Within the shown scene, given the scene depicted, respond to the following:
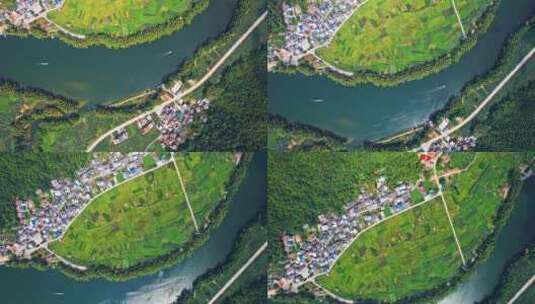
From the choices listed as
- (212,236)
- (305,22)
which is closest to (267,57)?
(305,22)

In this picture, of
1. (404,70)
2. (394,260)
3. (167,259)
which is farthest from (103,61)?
(394,260)

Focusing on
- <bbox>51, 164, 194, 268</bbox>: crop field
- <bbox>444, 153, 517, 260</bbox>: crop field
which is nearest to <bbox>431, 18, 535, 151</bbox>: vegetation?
<bbox>444, 153, 517, 260</bbox>: crop field

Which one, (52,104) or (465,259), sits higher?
(52,104)

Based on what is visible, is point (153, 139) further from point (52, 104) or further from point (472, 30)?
point (472, 30)

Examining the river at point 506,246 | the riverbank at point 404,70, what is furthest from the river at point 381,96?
the river at point 506,246

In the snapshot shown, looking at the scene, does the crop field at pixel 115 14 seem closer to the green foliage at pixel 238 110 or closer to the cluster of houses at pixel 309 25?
the green foliage at pixel 238 110

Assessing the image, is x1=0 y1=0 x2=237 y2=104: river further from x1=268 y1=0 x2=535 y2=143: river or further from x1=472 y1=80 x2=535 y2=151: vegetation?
x1=472 y1=80 x2=535 y2=151: vegetation
